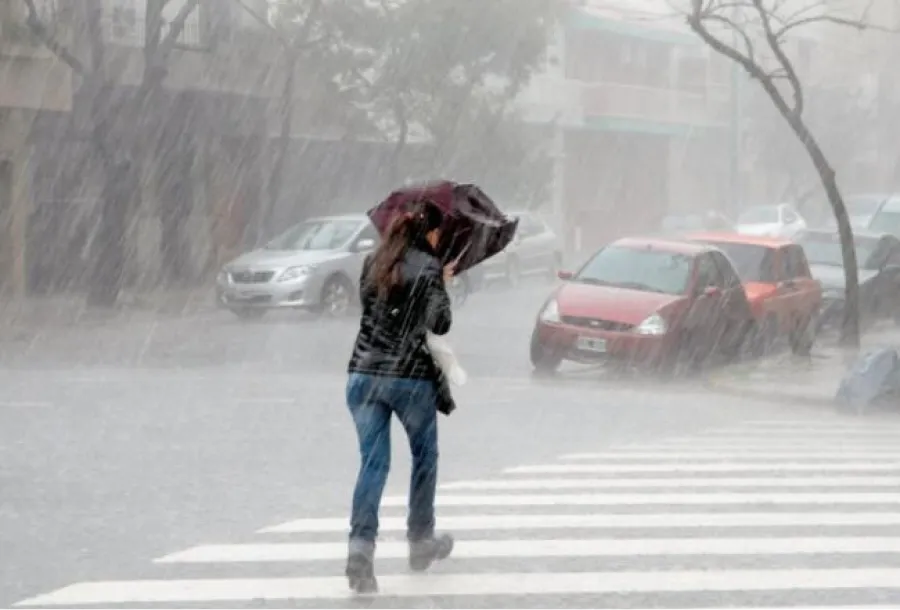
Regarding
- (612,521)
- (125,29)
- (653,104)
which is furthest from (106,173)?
(653,104)

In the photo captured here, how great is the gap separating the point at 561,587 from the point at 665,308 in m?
11.2

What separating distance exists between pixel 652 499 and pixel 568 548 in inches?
68.1

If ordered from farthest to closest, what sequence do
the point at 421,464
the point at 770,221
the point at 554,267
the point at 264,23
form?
1. the point at 770,221
2. the point at 554,267
3. the point at 264,23
4. the point at 421,464

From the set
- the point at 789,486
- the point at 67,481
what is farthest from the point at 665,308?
the point at 67,481

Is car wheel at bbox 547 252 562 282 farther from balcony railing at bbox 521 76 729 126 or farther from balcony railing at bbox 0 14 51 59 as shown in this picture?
balcony railing at bbox 0 14 51 59

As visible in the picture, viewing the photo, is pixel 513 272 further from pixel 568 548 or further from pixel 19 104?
pixel 568 548

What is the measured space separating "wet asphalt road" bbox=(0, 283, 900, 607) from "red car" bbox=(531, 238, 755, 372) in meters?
0.48

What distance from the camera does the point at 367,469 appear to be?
7.57 m

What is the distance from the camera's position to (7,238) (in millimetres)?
29406

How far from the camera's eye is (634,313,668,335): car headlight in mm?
18531

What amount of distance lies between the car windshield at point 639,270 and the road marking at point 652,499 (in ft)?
28.9

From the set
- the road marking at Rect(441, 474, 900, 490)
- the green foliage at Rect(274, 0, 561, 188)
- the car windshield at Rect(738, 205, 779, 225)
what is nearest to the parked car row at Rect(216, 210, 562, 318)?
the green foliage at Rect(274, 0, 561, 188)

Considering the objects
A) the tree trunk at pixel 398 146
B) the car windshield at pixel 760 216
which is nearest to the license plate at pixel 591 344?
the tree trunk at pixel 398 146

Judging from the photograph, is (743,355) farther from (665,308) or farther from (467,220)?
(467,220)
